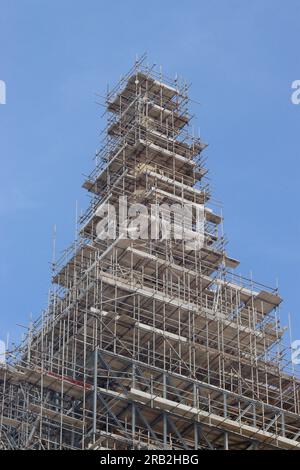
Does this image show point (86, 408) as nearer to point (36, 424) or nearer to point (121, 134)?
point (36, 424)

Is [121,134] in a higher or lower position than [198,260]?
higher

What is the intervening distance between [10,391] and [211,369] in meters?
11.1

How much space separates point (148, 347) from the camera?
81.9 meters

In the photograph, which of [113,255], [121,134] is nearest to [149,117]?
[121,134]

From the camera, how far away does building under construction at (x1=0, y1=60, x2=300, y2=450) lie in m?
77.1

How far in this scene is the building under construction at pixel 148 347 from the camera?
7712cm

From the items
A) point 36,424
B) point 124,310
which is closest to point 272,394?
point 124,310

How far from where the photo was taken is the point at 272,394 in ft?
278

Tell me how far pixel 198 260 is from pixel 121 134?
510 inches
